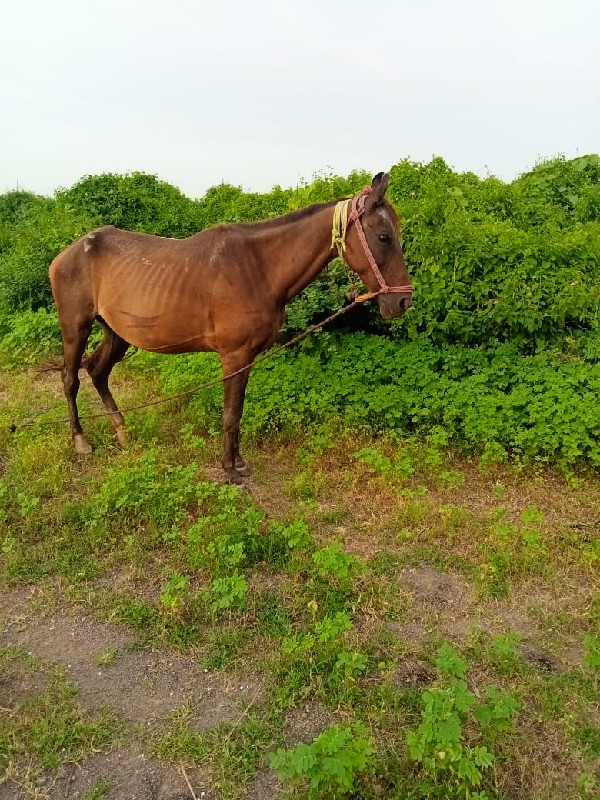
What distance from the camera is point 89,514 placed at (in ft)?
13.3

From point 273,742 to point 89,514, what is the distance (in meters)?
2.21

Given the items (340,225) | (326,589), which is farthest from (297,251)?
(326,589)

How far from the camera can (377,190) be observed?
367cm

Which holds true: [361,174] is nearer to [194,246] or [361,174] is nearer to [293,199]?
[293,199]

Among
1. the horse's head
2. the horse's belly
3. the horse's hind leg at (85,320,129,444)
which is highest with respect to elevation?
the horse's head

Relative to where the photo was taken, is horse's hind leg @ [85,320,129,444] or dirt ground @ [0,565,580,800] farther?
horse's hind leg @ [85,320,129,444]

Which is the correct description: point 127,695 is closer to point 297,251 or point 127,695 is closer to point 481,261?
point 297,251

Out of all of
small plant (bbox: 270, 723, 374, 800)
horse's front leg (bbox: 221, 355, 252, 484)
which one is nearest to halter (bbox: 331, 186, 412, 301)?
horse's front leg (bbox: 221, 355, 252, 484)

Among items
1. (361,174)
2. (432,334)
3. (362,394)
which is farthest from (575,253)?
(361,174)

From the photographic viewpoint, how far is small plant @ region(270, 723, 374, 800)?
2.03 meters

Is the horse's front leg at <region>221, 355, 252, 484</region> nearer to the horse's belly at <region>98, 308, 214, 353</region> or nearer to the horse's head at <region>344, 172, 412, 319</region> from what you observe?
the horse's belly at <region>98, 308, 214, 353</region>

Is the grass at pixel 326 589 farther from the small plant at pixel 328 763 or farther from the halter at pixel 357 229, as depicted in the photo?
the halter at pixel 357 229

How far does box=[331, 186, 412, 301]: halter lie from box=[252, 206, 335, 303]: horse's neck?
122 mm

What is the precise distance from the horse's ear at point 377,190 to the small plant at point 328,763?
2928 millimetres
